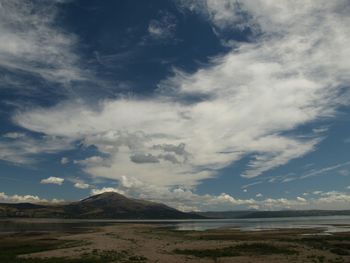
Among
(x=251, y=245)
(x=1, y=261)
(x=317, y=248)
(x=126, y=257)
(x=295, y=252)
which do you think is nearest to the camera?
(x=1, y=261)

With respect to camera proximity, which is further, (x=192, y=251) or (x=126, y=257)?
(x=192, y=251)

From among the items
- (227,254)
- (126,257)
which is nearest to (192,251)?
(227,254)

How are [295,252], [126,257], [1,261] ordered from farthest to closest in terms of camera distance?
1. [295,252]
2. [126,257]
3. [1,261]

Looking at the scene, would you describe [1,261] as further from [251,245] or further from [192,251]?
[251,245]

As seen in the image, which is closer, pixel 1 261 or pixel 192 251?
pixel 1 261

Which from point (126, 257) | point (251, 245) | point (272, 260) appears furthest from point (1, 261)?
point (251, 245)

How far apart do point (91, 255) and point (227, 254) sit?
60.7 feet

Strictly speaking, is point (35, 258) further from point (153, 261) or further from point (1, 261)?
point (153, 261)

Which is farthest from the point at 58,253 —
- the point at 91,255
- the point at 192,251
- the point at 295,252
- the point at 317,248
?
the point at 317,248

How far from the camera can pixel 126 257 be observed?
49531mm

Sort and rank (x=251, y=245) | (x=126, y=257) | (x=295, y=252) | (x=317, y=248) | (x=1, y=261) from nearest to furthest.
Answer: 1. (x=1, y=261)
2. (x=126, y=257)
3. (x=295, y=252)
4. (x=317, y=248)
5. (x=251, y=245)

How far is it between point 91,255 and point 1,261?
11152 mm

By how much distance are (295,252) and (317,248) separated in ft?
24.8

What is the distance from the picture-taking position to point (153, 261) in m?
45.6
